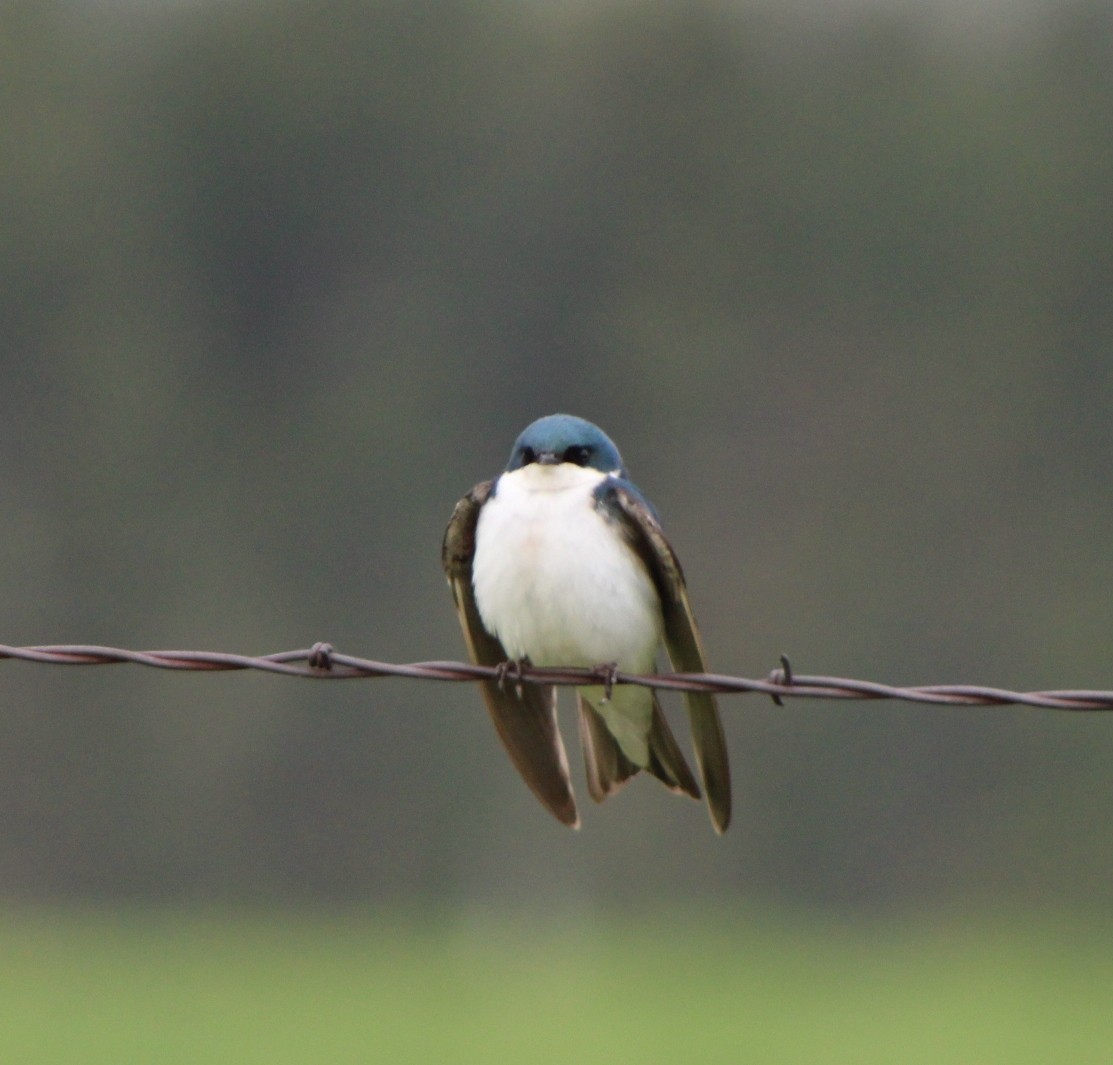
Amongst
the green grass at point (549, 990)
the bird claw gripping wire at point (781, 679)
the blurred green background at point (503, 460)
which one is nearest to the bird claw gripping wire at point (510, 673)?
the bird claw gripping wire at point (781, 679)

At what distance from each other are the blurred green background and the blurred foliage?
0.09 m

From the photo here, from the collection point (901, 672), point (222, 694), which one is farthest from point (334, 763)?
point (901, 672)

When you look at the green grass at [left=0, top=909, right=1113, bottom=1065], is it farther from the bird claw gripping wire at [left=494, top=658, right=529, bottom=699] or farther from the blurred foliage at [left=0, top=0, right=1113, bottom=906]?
the bird claw gripping wire at [left=494, top=658, right=529, bottom=699]

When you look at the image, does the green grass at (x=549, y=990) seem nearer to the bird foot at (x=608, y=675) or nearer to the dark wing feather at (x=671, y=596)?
the dark wing feather at (x=671, y=596)

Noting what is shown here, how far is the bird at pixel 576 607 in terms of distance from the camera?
16.3 feet

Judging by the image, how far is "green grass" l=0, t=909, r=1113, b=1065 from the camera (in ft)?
63.3

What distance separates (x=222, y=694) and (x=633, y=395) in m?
7.75

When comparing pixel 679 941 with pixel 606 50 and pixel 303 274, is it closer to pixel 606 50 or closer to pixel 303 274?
pixel 303 274

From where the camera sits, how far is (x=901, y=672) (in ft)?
103

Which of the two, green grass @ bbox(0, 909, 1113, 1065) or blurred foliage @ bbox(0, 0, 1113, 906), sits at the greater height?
blurred foliage @ bbox(0, 0, 1113, 906)

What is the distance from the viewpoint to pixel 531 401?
3431 cm

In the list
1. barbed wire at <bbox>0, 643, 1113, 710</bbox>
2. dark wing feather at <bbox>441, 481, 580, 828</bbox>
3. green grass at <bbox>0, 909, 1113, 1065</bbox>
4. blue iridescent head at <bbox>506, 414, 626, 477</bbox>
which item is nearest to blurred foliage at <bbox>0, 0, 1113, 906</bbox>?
green grass at <bbox>0, 909, 1113, 1065</bbox>

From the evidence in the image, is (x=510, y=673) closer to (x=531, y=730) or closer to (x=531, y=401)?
(x=531, y=730)

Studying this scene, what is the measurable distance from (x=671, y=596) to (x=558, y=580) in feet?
0.87
